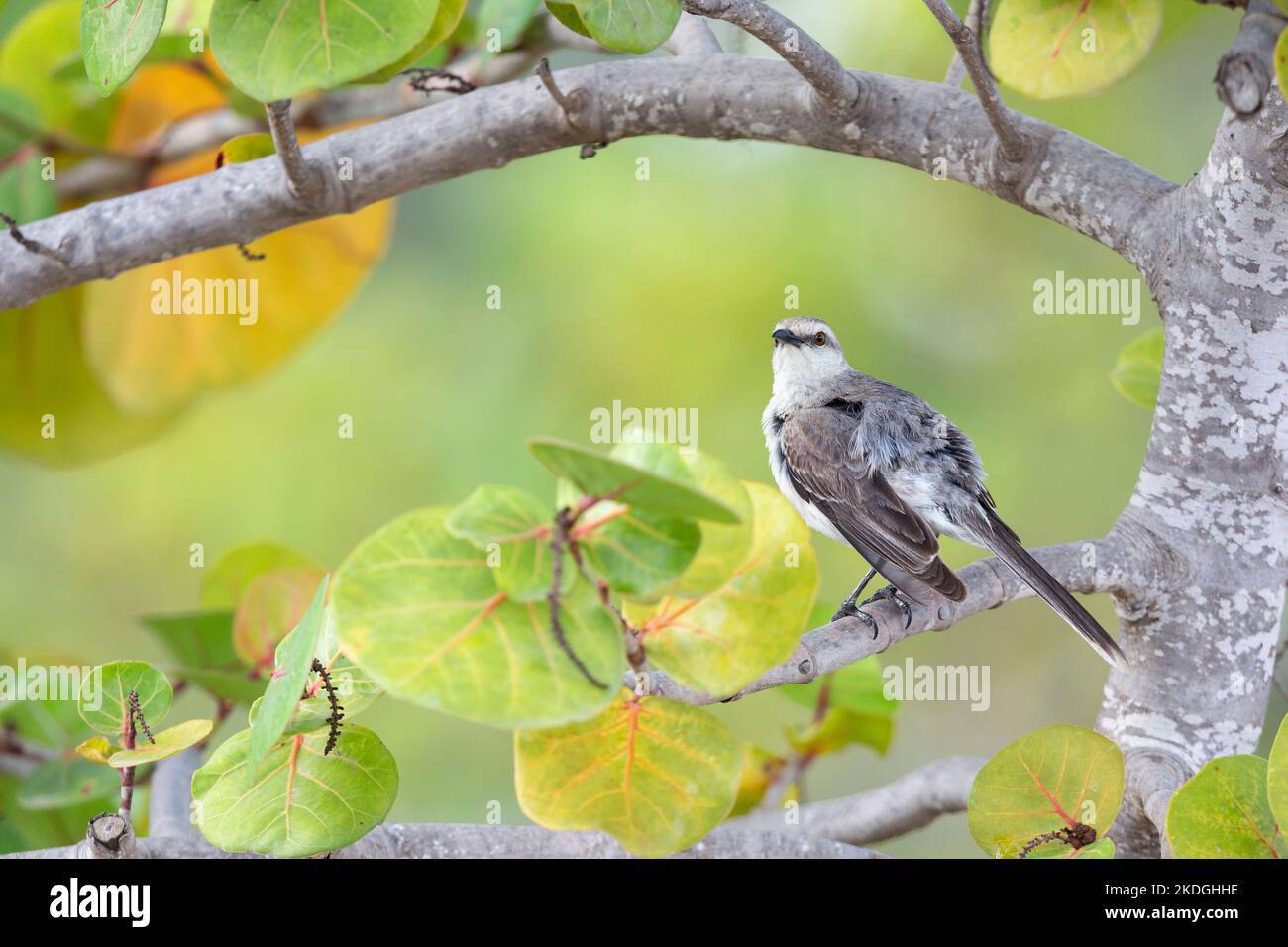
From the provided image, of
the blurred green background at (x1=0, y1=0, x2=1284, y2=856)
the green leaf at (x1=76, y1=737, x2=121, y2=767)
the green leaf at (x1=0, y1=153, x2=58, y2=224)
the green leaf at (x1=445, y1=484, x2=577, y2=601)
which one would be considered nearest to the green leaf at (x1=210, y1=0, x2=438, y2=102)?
the green leaf at (x1=445, y1=484, x2=577, y2=601)

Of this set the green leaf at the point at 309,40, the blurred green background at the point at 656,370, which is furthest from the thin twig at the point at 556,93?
the blurred green background at the point at 656,370

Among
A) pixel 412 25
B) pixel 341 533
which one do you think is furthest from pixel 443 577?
pixel 341 533

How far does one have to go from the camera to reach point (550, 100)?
135 cm

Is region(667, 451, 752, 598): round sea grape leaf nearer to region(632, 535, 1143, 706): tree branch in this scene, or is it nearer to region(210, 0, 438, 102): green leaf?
region(632, 535, 1143, 706): tree branch

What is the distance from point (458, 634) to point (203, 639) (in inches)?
43.9

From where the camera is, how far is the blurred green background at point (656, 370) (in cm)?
279

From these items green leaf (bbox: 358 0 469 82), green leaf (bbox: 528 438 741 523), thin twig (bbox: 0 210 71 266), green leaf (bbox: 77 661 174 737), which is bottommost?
green leaf (bbox: 77 661 174 737)

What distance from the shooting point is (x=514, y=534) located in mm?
650

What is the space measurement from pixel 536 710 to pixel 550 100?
3.02 ft

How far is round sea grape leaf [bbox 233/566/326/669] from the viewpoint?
1.56 metres

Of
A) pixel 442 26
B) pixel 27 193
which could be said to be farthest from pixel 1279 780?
pixel 27 193

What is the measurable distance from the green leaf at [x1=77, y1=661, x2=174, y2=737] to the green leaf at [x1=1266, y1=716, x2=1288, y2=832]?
85 centimetres

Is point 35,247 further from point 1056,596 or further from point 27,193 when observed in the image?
point 1056,596

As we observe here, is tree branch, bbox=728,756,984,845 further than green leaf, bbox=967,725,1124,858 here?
Yes
